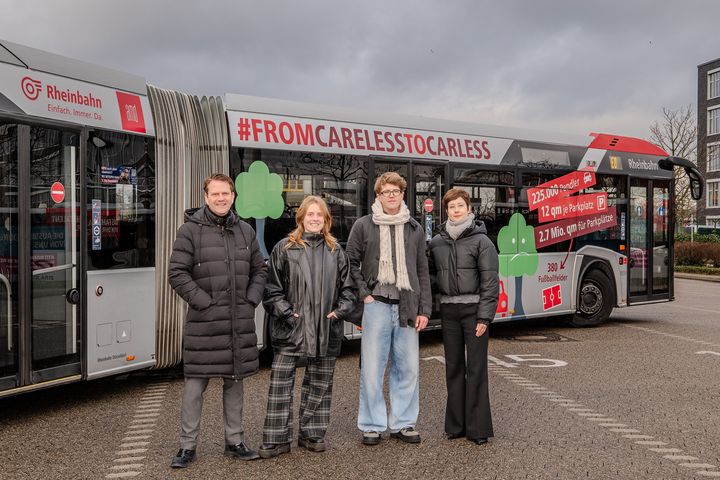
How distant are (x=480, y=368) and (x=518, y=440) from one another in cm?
62

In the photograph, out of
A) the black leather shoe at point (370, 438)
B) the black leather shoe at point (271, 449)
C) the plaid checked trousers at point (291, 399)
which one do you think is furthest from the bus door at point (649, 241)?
the black leather shoe at point (271, 449)

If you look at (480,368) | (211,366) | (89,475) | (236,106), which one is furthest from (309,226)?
(236,106)

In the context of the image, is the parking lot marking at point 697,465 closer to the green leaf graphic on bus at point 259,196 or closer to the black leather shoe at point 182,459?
the black leather shoe at point 182,459

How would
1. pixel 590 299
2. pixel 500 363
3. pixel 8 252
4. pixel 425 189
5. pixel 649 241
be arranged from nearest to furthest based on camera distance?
pixel 8 252
pixel 500 363
pixel 425 189
pixel 590 299
pixel 649 241

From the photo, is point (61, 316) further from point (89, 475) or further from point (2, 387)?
point (89, 475)

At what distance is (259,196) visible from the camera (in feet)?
25.5

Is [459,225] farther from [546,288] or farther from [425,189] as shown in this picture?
[546,288]

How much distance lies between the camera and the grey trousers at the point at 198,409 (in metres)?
4.85

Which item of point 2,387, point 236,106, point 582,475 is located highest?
point 236,106

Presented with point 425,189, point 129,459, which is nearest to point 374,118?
point 425,189

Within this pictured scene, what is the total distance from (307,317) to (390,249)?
2.63 feet

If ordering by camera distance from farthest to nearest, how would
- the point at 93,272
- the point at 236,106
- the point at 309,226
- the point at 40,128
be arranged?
the point at 236,106 < the point at 93,272 < the point at 40,128 < the point at 309,226

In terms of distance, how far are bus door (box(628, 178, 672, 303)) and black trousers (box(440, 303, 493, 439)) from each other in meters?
7.30

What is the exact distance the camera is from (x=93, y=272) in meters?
6.37
